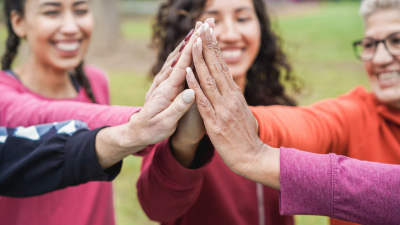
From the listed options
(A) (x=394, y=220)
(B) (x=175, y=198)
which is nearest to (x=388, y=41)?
(A) (x=394, y=220)

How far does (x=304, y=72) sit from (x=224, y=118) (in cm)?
900

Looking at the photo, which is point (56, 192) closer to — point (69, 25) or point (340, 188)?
point (69, 25)

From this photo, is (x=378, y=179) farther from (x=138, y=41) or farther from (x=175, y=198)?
(x=138, y=41)

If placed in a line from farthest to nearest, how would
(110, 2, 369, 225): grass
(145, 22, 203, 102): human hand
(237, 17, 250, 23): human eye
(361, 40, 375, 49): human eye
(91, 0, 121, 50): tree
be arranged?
(91, 0, 121, 50): tree
(110, 2, 369, 225): grass
(237, 17, 250, 23): human eye
(361, 40, 375, 49): human eye
(145, 22, 203, 102): human hand

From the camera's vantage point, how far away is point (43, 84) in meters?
2.65

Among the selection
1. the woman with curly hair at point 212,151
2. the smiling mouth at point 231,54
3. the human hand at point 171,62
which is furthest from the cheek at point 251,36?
the human hand at point 171,62

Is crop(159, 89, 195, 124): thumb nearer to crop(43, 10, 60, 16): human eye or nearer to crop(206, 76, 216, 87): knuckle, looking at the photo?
crop(206, 76, 216, 87): knuckle

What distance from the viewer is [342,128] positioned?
6.55 feet

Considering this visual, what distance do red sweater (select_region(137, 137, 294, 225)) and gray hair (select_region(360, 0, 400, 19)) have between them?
120 cm

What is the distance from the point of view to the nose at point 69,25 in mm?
2576

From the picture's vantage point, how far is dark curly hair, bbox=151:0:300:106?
262cm

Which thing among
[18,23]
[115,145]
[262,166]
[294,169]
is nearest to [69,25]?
[18,23]

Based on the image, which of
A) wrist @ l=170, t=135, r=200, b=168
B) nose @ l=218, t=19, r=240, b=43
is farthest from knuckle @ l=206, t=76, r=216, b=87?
nose @ l=218, t=19, r=240, b=43

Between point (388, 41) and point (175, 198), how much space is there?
4.72ft
